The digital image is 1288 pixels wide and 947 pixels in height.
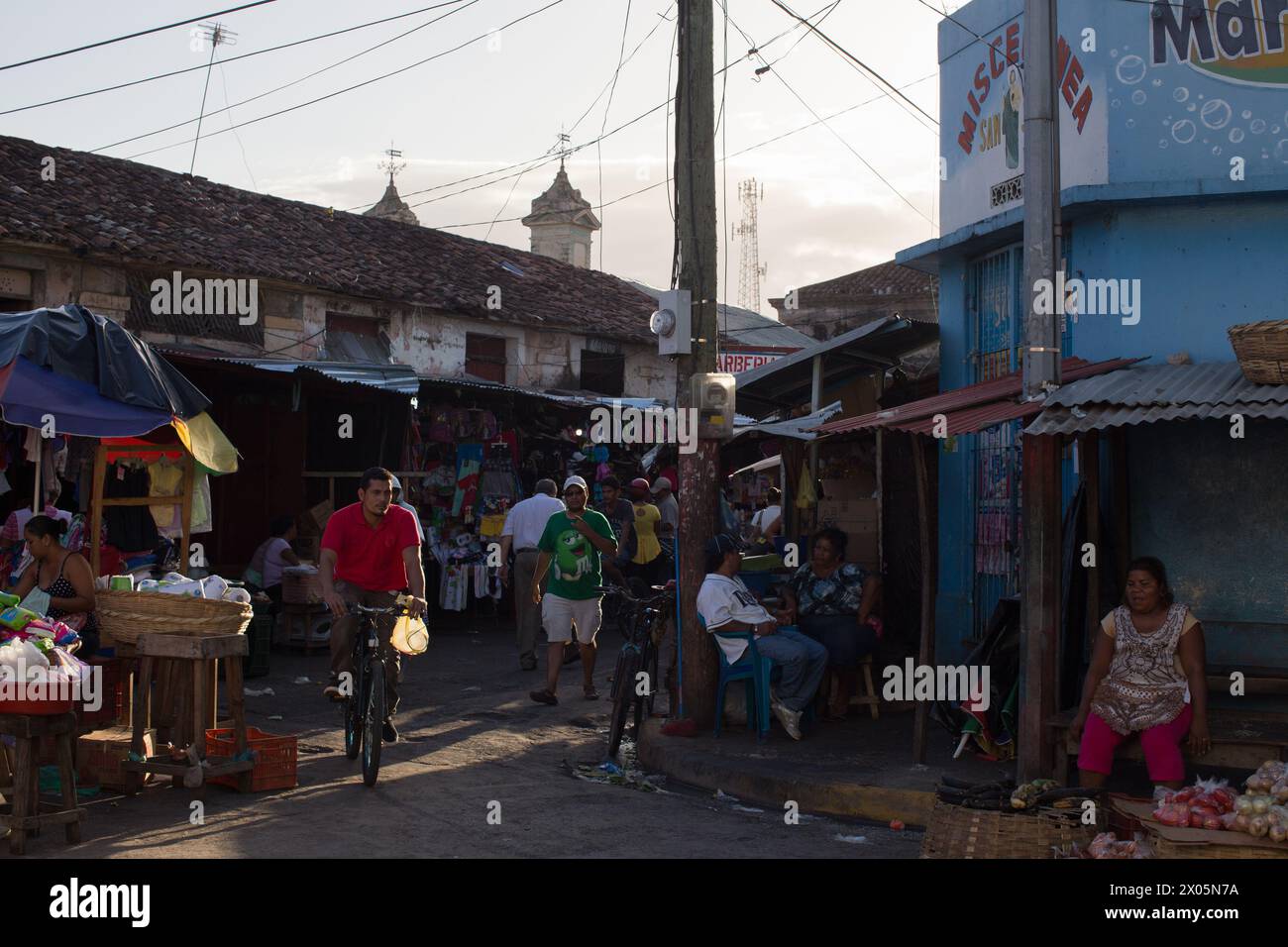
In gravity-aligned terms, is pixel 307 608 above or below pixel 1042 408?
below

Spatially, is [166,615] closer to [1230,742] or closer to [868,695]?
[868,695]

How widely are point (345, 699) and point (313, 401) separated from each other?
366 inches

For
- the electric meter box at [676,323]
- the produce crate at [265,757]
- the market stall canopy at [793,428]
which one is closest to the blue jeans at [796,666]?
the market stall canopy at [793,428]

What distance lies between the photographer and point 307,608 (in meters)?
14.5

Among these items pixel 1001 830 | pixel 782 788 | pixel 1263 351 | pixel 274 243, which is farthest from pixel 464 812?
pixel 274 243

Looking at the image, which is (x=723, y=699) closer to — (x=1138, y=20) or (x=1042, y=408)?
(x=1042, y=408)

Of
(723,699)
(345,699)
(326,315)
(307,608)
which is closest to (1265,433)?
(723,699)

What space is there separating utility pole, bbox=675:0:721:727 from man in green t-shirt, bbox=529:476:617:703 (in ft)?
6.02

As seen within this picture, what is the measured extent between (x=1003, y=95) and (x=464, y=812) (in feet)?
23.9

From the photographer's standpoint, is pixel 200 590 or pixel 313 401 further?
pixel 313 401

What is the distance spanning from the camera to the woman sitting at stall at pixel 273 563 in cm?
1456

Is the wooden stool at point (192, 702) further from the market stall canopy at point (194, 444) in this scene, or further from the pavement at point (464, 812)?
the market stall canopy at point (194, 444)

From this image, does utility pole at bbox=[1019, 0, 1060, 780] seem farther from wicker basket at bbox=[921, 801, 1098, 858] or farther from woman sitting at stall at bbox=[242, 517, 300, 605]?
woman sitting at stall at bbox=[242, 517, 300, 605]
